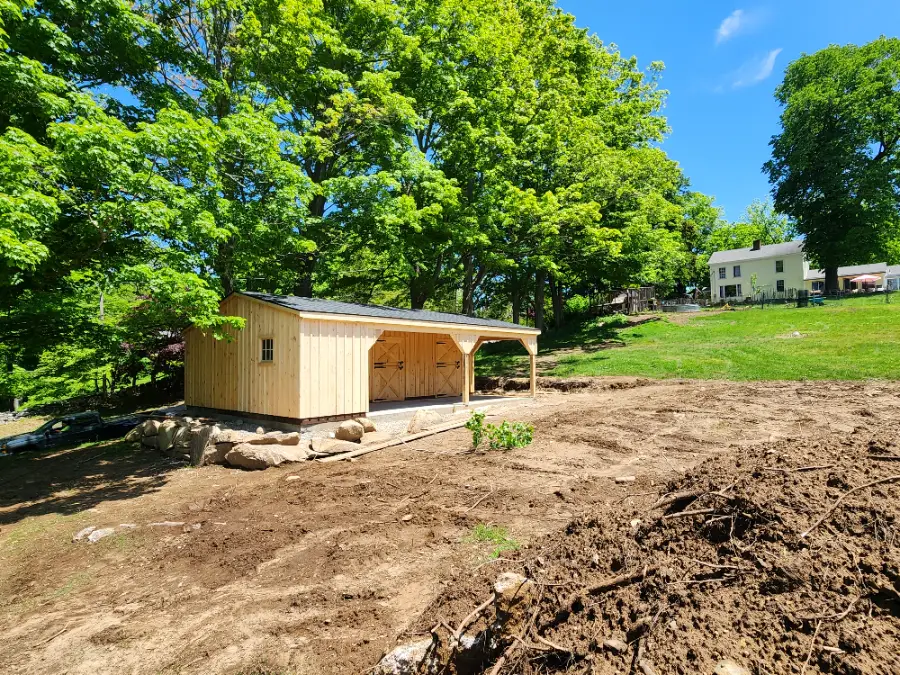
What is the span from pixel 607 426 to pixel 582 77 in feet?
76.1

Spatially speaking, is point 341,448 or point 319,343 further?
point 319,343

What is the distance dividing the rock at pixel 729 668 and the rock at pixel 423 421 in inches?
349

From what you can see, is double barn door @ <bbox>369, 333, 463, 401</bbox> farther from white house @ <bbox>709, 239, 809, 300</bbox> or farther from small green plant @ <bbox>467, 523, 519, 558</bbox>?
white house @ <bbox>709, 239, 809, 300</bbox>

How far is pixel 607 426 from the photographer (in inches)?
376

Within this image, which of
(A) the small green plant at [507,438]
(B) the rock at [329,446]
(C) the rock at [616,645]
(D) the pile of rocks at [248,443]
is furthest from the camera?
(B) the rock at [329,446]

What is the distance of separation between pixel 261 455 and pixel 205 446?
63.9 inches

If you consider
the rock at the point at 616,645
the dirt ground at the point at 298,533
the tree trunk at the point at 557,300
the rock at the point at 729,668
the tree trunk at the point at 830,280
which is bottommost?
the dirt ground at the point at 298,533

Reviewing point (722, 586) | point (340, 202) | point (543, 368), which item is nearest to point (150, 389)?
point (340, 202)

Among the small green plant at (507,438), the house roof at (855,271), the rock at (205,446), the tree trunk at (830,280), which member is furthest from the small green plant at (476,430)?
the house roof at (855,271)

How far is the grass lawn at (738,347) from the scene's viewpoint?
51.7ft

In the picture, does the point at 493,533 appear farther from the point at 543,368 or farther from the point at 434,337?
the point at 543,368

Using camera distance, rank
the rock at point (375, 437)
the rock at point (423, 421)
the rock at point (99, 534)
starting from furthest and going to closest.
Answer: the rock at point (423, 421) < the rock at point (375, 437) < the rock at point (99, 534)

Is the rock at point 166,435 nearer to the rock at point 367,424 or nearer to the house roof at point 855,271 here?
the rock at point 367,424

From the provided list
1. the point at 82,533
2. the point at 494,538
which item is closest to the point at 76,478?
the point at 82,533
